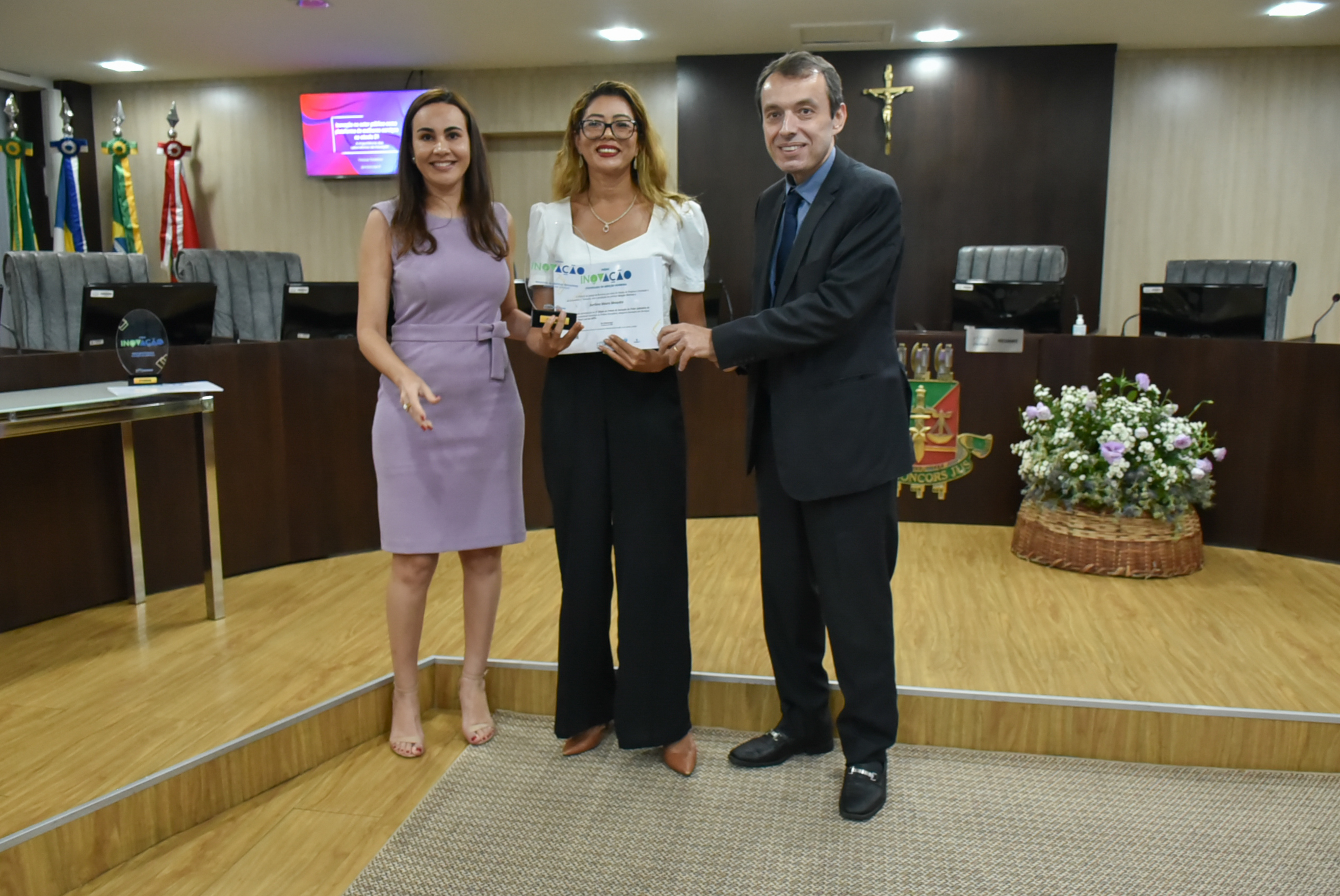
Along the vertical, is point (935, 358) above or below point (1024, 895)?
above

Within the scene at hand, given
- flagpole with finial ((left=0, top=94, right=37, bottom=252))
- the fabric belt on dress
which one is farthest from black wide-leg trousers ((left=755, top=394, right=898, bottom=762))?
flagpole with finial ((left=0, top=94, right=37, bottom=252))

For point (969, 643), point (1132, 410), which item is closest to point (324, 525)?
point (969, 643)

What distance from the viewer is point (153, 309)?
3.12 m

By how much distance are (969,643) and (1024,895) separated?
96 cm

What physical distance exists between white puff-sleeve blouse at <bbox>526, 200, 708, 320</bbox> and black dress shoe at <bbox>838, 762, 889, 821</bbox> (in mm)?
1028

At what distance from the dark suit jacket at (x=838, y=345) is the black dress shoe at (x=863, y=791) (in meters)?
0.60

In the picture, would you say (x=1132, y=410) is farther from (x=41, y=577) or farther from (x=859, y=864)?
(x=41, y=577)

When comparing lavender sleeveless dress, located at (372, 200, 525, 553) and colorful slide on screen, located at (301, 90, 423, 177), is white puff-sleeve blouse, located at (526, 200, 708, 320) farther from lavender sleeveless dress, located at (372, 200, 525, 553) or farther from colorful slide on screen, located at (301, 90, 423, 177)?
colorful slide on screen, located at (301, 90, 423, 177)

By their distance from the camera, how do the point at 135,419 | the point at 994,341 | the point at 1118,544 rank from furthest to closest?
the point at 994,341 < the point at 1118,544 < the point at 135,419

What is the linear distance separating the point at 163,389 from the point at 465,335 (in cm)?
115

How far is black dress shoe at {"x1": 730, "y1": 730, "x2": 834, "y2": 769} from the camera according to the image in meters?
2.22

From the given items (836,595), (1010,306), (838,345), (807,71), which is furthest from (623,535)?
(1010,306)

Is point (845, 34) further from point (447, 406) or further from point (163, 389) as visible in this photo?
point (447, 406)

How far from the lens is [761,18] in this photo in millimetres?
5855
